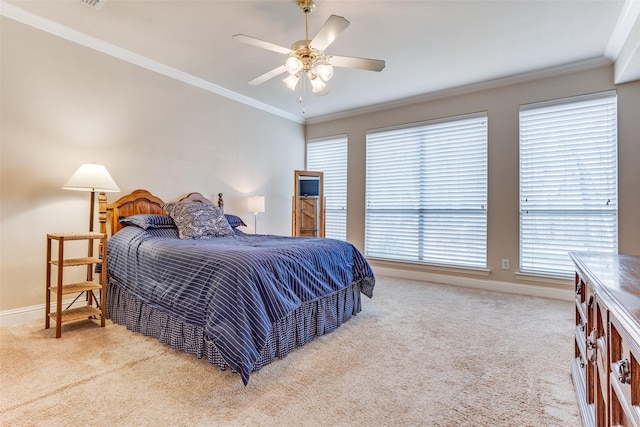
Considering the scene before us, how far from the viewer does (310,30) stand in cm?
291

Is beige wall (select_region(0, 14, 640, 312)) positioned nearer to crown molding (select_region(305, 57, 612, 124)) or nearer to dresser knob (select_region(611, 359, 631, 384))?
crown molding (select_region(305, 57, 612, 124))

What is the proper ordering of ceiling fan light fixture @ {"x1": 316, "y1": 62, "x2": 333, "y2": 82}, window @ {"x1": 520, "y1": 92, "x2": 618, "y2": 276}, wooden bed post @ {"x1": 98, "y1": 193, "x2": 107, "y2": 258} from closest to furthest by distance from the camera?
ceiling fan light fixture @ {"x1": 316, "y1": 62, "x2": 333, "y2": 82}
wooden bed post @ {"x1": 98, "y1": 193, "x2": 107, "y2": 258}
window @ {"x1": 520, "y1": 92, "x2": 618, "y2": 276}

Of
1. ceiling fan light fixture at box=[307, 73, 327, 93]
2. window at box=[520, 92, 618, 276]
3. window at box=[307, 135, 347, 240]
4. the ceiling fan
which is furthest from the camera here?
window at box=[307, 135, 347, 240]

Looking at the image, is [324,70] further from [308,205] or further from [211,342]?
[308,205]

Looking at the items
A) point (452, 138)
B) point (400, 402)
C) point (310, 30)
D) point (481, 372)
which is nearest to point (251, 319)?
point (400, 402)

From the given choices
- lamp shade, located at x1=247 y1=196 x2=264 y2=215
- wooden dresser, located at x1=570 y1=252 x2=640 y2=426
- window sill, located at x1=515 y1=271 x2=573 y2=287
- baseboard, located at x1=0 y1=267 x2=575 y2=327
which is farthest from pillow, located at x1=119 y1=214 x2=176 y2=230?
window sill, located at x1=515 y1=271 x2=573 y2=287

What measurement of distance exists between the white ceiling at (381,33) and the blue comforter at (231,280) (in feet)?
6.17

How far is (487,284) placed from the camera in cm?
409

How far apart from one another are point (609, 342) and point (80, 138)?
4.01m

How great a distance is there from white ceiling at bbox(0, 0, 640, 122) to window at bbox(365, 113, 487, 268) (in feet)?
2.70

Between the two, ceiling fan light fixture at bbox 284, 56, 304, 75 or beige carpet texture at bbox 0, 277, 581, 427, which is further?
ceiling fan light fixture at bbox 284, 56, 304, 75

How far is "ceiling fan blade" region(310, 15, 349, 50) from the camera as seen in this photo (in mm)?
2043

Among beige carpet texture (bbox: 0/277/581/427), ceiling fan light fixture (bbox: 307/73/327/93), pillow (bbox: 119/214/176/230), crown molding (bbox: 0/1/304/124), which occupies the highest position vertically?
crown molding (bbox: 0/1/304/124)

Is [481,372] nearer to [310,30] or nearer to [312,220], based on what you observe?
[310,30]
